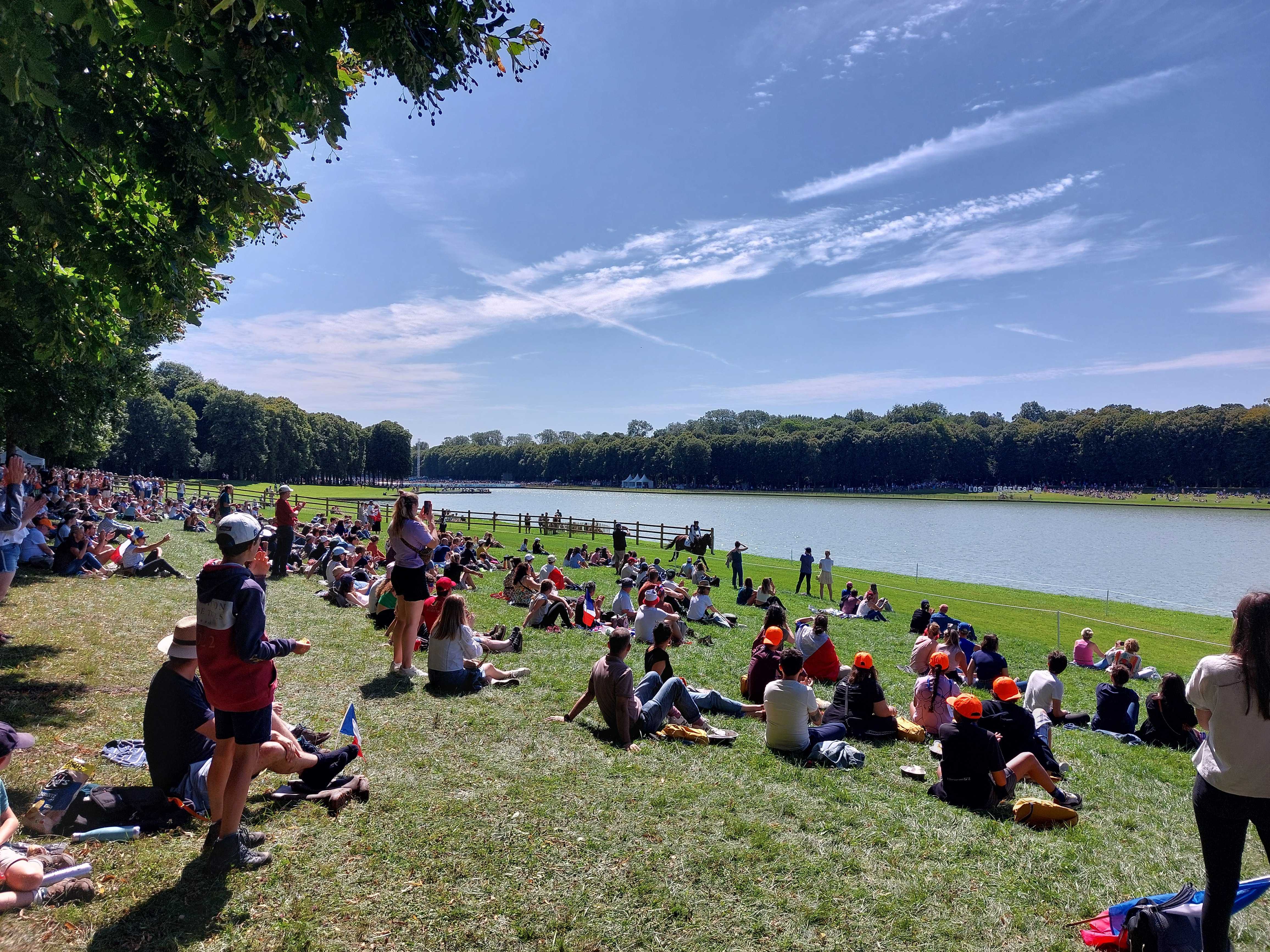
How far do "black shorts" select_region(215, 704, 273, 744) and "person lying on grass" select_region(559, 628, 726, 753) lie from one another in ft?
10.3

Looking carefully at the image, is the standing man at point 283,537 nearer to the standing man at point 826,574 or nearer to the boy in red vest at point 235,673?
the boy in red vest at point 235,673

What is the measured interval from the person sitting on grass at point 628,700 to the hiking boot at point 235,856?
3.12m

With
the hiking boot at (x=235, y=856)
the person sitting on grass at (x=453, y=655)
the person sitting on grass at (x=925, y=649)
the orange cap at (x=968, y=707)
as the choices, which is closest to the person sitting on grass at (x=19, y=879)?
the hiking boot at (x=235, y=856)

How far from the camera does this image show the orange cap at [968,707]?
220 inches

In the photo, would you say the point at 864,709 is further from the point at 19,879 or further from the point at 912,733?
the point at 19,879

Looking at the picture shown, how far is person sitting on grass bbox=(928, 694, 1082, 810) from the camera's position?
5.59 m

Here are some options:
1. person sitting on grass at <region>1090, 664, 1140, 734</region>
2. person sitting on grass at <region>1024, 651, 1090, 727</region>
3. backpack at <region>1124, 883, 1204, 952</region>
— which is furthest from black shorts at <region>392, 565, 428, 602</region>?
person sitting on grass at <region>1090, 664, 1140, 734</region>

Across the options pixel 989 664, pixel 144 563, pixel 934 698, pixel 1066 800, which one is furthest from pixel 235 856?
pixel 144 563

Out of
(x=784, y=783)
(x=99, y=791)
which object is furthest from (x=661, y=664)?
(x=99, y=791)

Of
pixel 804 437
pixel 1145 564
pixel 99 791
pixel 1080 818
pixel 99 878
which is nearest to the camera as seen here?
pixel 99 878

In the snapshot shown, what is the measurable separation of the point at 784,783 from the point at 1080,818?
2453 millimetres

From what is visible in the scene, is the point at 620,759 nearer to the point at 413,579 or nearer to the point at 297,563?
the point at 413,579

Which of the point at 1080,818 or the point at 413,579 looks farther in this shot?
the point at 413,579

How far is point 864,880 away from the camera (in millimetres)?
4305
